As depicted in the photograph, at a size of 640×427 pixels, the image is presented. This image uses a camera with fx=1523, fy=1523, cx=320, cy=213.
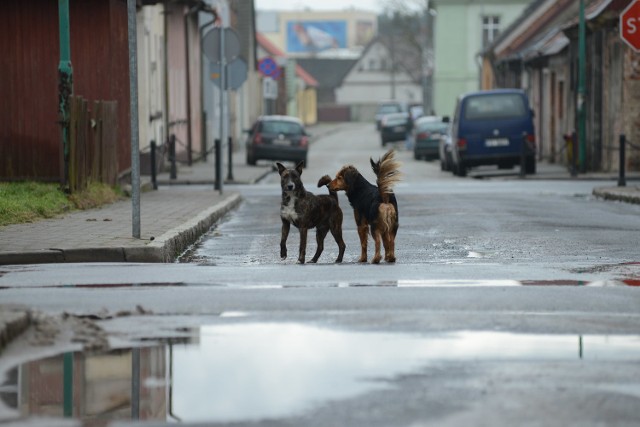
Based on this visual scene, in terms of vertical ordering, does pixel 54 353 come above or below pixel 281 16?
below

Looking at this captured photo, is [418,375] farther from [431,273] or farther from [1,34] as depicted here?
[1,34]

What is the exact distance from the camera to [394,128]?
7231 centimetres

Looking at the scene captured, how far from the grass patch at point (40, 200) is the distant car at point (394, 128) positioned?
49614 mm

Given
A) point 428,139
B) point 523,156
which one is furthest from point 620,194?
point 428,139

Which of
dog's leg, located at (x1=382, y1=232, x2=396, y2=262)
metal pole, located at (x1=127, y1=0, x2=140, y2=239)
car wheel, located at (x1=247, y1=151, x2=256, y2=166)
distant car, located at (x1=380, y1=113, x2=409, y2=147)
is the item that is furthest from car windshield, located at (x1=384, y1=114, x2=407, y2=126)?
dog's leg, located at (x1=382, y1=232, x2=396, y2=262)

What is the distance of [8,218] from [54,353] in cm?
914

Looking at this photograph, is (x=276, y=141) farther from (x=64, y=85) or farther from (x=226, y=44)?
(x=64, y=85)

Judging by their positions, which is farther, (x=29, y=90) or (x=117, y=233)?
(x=29, y=90)

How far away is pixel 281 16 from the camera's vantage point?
199m

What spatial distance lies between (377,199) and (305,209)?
88cm

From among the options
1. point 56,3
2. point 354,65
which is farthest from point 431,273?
point 354,65

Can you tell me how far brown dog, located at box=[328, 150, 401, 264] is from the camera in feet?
40.1

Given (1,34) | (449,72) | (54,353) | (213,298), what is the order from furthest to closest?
(449,72) < (1,34) < (213,298) < (54,353)

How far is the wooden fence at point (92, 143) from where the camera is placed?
2028cm
